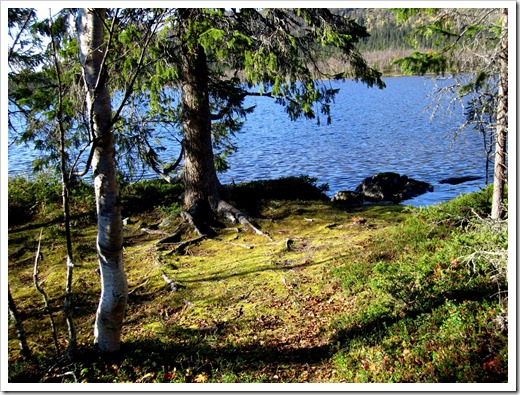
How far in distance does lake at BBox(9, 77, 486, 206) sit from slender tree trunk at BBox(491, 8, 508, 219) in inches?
396

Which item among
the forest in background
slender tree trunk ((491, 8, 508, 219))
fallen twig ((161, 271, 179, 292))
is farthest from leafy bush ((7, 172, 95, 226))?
slender tree trunk ((491, 8, 508, 219))

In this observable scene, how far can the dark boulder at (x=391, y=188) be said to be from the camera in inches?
774

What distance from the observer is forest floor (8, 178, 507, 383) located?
17.6ft

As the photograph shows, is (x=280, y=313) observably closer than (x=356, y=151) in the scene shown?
Yes

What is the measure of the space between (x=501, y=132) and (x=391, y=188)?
12396mm

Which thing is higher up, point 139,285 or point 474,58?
point 474,58

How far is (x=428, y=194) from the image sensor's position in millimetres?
20094

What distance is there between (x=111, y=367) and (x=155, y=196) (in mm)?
8793

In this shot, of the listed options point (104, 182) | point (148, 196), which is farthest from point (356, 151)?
point (104, 182)

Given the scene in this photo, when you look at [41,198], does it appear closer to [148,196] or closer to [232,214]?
[148,196]

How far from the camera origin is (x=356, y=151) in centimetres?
2867

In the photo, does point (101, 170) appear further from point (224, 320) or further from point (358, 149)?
point (358, 149)

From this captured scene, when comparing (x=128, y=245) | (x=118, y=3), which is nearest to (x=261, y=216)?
(x=128, y=245)

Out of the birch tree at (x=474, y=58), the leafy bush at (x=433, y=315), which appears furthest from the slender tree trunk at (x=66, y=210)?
the birch tree at (x=474, y=58)
